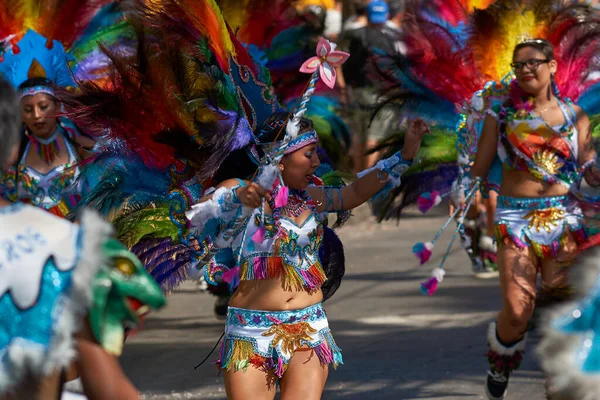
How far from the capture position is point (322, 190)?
4738 millimetres

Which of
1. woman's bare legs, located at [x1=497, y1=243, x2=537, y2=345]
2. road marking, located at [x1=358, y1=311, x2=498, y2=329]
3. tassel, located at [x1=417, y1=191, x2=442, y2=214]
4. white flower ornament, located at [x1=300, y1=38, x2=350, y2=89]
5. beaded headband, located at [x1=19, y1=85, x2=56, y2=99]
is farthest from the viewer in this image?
road marking, located at [x1=358, y1=311, x2=498, y2=329]

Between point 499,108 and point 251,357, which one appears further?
point 499,108

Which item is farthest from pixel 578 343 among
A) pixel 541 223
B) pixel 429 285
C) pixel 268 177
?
pixel 541 223

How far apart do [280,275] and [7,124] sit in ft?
7.04

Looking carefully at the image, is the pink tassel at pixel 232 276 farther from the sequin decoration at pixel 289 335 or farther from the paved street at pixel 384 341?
the paved street at pixel 384 341

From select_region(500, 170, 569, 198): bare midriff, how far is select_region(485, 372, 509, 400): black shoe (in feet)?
3.08

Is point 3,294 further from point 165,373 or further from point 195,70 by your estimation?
point 165,373

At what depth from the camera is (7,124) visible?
244cm

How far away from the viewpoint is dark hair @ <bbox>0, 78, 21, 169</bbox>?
8.00ft

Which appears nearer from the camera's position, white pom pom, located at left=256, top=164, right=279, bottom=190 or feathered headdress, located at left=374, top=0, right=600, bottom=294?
white pom pom, located at left=256, top=164, right=279, bottom=190

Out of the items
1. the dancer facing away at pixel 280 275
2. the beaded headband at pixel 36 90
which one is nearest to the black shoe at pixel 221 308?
the beaded headband at pixel 36 90

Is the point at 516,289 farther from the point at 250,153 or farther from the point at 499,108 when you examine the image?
the point at 250,153

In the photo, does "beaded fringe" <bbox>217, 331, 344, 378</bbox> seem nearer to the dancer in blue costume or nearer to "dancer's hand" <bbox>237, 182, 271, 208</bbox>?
"dancer's hand" <bbox>237, 182, 271, 208</bbox>

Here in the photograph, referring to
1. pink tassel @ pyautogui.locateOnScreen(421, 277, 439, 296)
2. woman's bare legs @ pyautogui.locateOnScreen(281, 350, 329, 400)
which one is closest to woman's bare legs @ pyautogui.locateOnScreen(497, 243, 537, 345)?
pink tassel @ pyautogui.locateOnScreen(421, 277, 439, 296)
